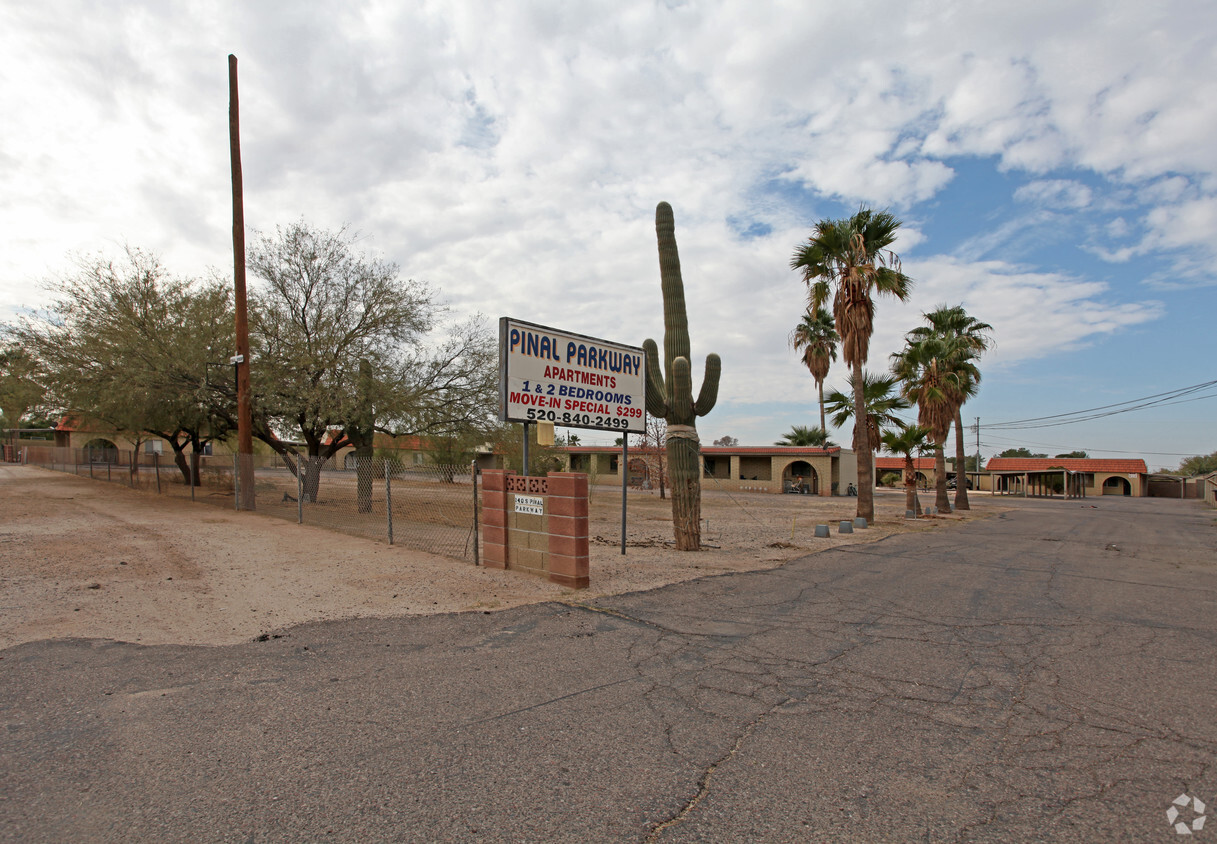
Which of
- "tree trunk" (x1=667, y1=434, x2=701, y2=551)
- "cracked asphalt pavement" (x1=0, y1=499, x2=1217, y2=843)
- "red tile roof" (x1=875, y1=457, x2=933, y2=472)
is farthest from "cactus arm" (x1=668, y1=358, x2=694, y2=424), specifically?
"red tile roof" (x1=875, y1=457, x2=933, y2=472)

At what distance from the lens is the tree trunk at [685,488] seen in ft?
40.4

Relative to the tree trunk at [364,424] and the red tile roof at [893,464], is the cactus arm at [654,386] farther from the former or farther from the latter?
the red tile roof at [893,464]

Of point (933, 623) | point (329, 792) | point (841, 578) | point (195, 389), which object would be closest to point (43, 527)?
point (195, 389)

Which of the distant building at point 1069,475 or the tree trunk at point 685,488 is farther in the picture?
the distant building at point 1069,475

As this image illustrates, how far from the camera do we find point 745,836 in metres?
2.76

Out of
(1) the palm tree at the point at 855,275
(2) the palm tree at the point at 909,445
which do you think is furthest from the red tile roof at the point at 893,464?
(1) the palm tree at the point at 855,275

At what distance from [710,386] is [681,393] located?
664mm

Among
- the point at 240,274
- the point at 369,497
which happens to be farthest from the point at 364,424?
the point at 240,274

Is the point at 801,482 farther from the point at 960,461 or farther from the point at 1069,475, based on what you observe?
the point at 1069,475

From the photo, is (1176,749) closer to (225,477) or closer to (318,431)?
(318,431)

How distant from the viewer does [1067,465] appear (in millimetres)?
61250

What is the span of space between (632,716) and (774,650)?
1953 mm

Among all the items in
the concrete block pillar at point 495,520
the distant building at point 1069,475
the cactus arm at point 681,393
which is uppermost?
the cactus arm at point 681,393

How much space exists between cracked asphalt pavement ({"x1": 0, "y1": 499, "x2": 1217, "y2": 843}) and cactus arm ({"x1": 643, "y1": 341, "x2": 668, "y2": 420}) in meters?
5.70
